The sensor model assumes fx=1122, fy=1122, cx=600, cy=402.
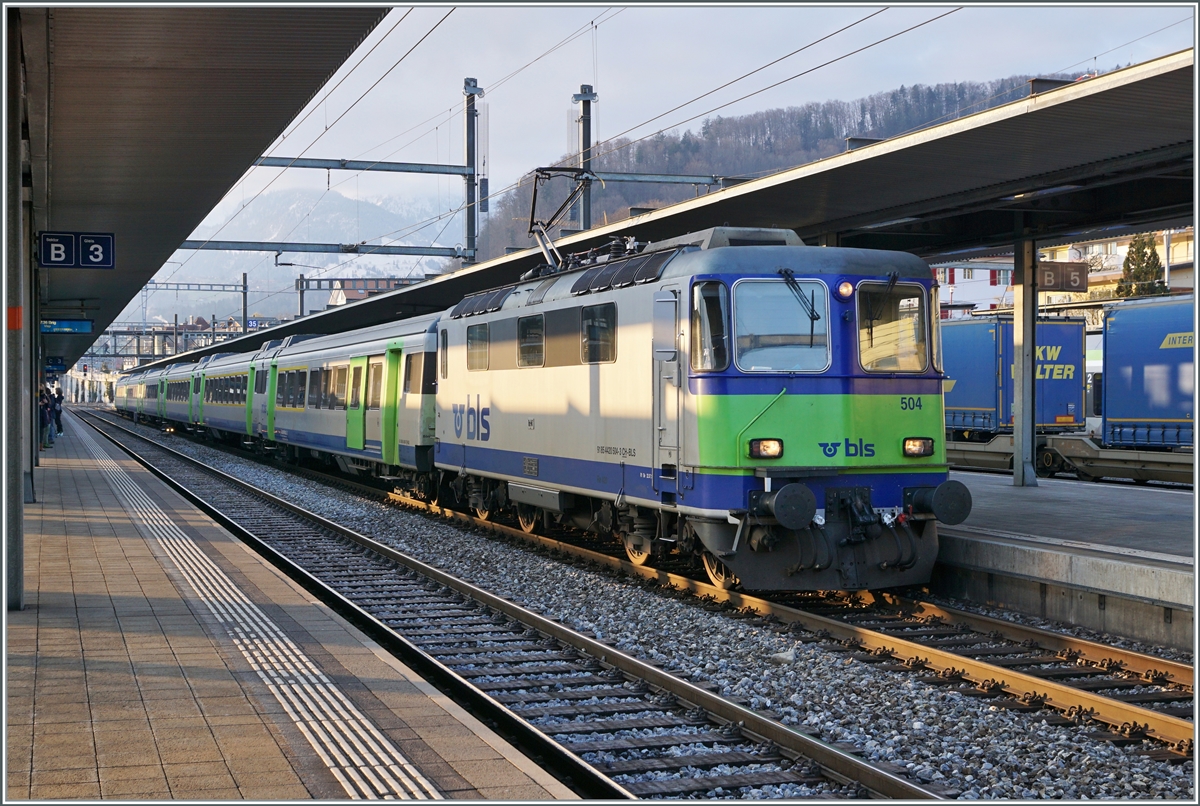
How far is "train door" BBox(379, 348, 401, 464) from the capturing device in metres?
19.7

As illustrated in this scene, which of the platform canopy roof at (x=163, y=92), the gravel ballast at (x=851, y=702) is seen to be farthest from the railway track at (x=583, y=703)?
the platform canopy roof at (x=163, y=92)

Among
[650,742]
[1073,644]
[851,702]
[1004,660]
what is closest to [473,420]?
[1004,660]

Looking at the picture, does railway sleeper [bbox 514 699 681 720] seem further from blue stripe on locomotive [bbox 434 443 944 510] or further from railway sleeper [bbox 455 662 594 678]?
blue stripe on locomotive [bbox 434 443 944 510]

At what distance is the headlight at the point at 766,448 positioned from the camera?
993cm

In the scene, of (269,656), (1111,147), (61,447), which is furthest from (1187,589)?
(61,447)

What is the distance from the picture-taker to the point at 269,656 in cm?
751

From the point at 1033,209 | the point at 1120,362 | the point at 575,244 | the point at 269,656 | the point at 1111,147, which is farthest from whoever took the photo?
the point at 1120,362

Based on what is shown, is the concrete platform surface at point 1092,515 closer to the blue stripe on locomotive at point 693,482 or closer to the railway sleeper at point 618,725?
the blue stripe on locomotive at point 693,482

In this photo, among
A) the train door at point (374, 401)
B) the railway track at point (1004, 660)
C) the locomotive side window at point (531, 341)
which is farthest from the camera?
the train door at point (374, 401)

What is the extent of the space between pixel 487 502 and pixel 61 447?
1073 inches

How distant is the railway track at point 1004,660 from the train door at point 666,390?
1.16m

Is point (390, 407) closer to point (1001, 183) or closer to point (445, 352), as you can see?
point (445, 352)

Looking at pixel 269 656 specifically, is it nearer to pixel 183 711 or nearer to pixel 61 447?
pixel 183 711

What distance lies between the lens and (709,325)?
10.1 metres
